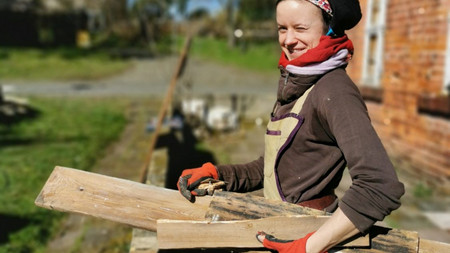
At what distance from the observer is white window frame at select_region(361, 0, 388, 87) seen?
7309mm

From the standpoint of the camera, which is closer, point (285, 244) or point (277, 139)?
point (285, 244)

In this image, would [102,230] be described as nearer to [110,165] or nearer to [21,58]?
[110,165]

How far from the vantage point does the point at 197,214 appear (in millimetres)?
1750

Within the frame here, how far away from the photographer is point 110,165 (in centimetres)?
673

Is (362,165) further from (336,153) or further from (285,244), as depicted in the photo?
(285,244)

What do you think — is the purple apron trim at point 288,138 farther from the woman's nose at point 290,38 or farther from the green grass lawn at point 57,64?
the green grass lawn at point 57,64

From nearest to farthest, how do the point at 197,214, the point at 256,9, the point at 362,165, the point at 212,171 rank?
the point at 362,165, the point at 197,214, the point at 212,171, the point at 256,9

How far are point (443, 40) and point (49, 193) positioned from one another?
5206mm

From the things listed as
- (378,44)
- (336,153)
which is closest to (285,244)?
(336,153)

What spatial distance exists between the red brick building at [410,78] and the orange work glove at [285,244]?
4521 millimetres

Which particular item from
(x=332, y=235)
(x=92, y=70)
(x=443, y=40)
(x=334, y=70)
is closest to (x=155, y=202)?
(x=332, y=235)

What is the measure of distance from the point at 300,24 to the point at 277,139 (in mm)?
418

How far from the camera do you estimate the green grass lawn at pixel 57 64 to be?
18.9 meters

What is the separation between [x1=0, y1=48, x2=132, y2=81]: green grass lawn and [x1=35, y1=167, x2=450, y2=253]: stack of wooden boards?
57.3 feet
